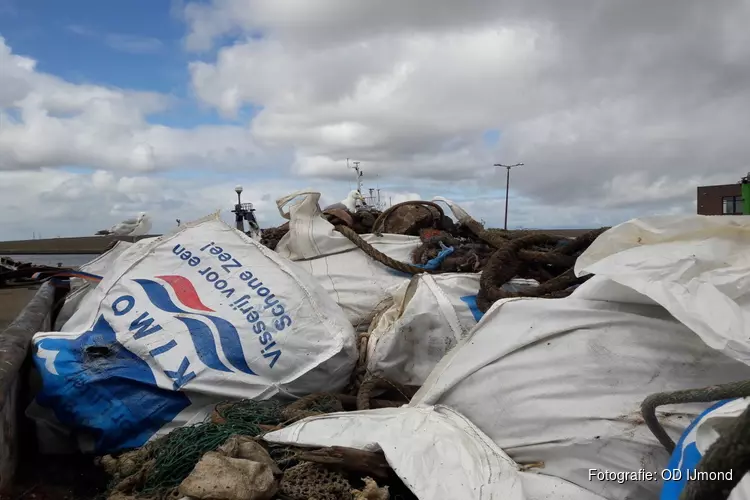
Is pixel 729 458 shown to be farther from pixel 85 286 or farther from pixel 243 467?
pixel 85 286

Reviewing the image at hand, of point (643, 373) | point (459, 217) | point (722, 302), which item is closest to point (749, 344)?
point (722, 302)

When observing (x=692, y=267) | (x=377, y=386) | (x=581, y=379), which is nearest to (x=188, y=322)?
(x=377, y=386)

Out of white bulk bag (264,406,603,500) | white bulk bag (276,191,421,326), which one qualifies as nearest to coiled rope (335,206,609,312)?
white bulk bag (276,191,421,326)

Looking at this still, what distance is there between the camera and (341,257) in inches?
144

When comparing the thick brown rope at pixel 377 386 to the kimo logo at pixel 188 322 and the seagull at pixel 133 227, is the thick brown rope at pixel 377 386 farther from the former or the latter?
the seagull at pixel 133 227

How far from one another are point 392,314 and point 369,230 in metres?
1.53

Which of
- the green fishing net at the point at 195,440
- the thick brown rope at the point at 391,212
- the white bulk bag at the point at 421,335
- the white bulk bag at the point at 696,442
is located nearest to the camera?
the white bulk bag at the point at 696,442

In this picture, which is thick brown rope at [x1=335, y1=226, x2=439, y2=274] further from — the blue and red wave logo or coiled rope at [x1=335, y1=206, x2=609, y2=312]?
the blue and red wave logo

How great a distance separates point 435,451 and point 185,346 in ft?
4.16

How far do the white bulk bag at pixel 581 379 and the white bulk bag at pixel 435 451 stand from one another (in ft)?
0.26

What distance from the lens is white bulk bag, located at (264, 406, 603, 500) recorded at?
5.18ft

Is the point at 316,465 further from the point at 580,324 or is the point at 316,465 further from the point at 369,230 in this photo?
the point at 369,230

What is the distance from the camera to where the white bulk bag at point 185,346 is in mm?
2383

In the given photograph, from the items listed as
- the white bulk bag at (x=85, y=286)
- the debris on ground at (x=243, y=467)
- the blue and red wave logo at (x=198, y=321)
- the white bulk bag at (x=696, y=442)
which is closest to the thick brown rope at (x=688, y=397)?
the white bulk bag at (x=696, y=442)
